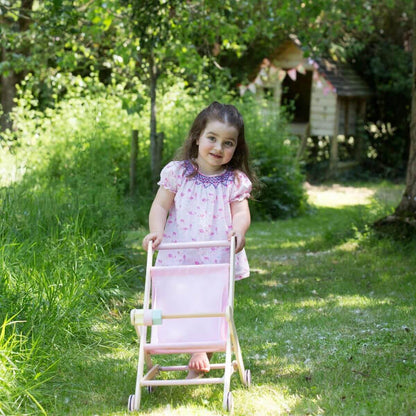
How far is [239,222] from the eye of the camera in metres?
4.31

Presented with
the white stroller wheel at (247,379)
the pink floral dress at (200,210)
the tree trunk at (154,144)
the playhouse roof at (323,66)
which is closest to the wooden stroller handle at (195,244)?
the pink floral dress at (200,210)

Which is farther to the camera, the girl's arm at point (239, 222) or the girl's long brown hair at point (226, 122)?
the girl's long brown hair at point (226, 122)

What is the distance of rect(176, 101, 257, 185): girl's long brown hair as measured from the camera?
434 centimetres

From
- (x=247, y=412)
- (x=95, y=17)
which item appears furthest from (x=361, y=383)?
(x=95, y=17)

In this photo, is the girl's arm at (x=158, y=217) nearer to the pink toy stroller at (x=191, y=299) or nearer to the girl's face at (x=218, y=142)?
the pink toy stroller at (x=191, y=299)

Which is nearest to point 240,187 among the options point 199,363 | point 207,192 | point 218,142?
point 207,192

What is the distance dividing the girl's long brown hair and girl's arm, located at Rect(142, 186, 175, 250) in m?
0.26

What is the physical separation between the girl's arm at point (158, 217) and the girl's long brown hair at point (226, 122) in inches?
10.3

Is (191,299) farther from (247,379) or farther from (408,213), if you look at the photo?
(408,213)

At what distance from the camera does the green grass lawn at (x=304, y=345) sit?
3.92 meters

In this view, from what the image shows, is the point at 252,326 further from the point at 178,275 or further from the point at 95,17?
the point at 95,17

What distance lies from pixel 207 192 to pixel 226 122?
417mm

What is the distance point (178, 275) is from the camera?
412cm

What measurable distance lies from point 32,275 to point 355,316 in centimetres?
240
